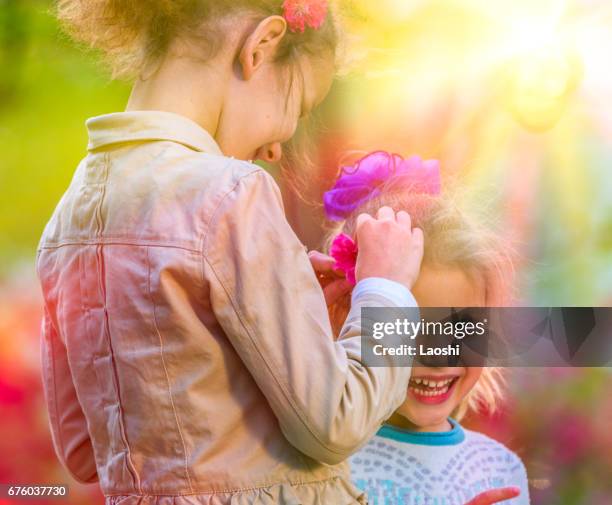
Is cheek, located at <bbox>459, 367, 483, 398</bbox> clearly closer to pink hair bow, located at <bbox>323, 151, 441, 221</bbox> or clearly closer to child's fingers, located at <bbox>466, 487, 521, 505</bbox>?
child's fingers, located at <bbox>466, 487, 521, 505</bbox>

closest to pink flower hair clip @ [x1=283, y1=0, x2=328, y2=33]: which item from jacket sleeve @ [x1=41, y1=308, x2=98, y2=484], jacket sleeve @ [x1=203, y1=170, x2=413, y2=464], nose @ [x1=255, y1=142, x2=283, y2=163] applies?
nose @ [x1=255, y1=142, x2=283, y2=163]

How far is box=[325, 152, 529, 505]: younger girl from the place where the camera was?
128cm

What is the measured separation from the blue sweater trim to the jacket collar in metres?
0.55

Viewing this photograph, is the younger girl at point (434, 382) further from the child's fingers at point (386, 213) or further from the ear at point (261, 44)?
the ear at point (261, 44)

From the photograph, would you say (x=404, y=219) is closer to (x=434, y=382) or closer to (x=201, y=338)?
(x=434, y=382)

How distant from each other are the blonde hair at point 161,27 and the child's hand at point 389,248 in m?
0.24

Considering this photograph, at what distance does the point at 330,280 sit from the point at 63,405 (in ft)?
1.31

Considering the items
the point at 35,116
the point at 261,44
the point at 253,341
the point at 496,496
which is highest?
the point at 35,116

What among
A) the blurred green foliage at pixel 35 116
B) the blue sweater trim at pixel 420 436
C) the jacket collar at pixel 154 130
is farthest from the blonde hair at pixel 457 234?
the blurred green foliage at pixel 35 116

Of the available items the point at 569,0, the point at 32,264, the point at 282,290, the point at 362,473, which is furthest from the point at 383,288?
the point at 32,264

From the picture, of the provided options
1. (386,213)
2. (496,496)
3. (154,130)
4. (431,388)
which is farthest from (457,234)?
(154,130)

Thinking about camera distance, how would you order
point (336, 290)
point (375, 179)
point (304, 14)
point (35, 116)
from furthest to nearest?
1. point (35, 116)
2. point (375, 179)
3. point (336, 290)
4. point (304, 14)

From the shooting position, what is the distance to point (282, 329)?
91cm

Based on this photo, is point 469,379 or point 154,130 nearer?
point 154,130
